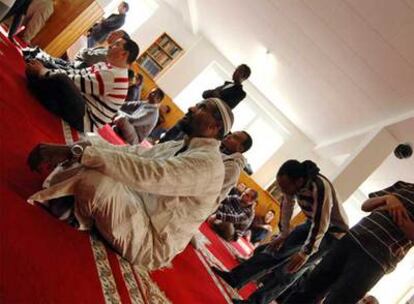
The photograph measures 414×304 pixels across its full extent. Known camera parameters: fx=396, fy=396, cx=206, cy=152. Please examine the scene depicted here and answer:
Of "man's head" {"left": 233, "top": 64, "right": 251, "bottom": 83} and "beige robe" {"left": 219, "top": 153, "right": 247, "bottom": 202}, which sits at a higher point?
"man's head" {"left": 233, "top": 64, "right": 251, "bottom": 83}

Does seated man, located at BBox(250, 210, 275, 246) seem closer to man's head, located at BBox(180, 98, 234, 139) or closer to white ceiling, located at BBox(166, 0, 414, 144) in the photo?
white ceiling, located at BBox(166, 0, 414, 144)

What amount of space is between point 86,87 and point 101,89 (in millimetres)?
121

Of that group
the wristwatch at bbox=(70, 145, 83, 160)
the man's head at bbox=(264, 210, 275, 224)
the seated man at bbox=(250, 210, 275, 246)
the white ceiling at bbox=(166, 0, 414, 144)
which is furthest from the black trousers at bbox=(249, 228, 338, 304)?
the man's head at bbox=(264, 210, 275, 224)

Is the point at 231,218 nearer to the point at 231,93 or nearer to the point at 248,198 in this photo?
the point at 248,198

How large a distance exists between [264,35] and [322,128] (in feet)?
8.32

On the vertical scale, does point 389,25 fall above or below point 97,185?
above

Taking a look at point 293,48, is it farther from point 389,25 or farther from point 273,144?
point 273,144

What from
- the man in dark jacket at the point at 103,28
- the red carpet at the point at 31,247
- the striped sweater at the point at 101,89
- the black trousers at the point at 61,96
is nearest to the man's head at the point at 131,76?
the man in dark jacket at the point at 103,28

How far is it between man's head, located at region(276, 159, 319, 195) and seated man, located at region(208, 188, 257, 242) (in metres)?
2.60

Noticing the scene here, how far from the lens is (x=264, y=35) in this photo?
7.26m

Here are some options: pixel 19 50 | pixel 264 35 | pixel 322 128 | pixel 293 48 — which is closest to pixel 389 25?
pixel 293 48

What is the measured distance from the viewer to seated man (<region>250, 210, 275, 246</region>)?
281 inches

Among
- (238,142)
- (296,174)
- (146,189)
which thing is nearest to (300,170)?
(296,174)

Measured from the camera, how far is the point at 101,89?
2920 millimetres
